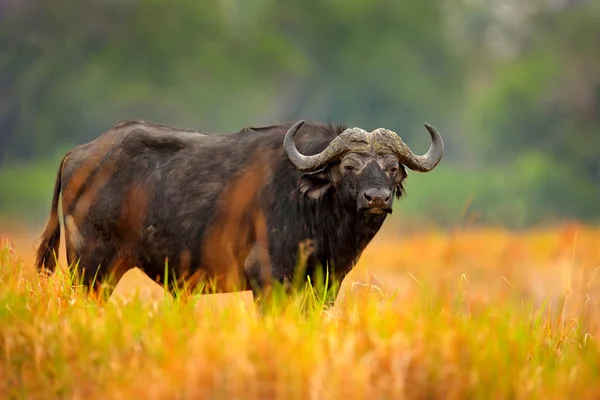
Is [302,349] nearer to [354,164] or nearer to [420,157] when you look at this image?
[354,164]

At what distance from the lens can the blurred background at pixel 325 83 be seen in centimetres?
3497

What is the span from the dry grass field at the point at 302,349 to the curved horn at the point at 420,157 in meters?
1.19

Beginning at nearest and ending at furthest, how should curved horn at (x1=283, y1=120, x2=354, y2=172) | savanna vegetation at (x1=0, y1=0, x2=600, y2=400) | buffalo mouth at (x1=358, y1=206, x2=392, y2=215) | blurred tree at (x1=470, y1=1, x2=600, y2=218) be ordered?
savanna vegetation at (x1=0, y1=0, x2=600, y2=400) < buffalo mouth at (x1=358, y1=206, x2=392, y2=215) < curved horn at (x1=283, y1=120, x2=354, y2=172) < blurred tree at (x1=470, y1=1, x2=600, y2=218)

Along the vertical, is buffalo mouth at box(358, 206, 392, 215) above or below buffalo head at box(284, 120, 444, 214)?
below

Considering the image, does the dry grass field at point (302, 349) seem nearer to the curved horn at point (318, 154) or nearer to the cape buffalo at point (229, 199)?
the cape buffalo at point (229, 199)

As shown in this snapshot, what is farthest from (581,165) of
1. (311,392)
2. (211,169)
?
(311,392)

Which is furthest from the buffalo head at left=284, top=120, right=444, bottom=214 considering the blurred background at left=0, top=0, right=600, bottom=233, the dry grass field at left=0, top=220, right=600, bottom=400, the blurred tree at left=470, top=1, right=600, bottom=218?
the blurred tree at left=470, top=1, right=600, bottom=218

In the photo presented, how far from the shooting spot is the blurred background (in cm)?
3497

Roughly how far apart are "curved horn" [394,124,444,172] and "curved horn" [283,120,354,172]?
0.35 m

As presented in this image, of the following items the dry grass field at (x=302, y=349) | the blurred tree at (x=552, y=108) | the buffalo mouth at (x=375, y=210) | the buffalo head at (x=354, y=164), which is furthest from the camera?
the blurred tree at (x=552, y=108)

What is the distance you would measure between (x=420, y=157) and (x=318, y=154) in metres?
0.72

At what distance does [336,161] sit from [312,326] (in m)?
1.90

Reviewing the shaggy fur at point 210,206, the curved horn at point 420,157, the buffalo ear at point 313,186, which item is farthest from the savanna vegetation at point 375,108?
the curved horn at point 420,157

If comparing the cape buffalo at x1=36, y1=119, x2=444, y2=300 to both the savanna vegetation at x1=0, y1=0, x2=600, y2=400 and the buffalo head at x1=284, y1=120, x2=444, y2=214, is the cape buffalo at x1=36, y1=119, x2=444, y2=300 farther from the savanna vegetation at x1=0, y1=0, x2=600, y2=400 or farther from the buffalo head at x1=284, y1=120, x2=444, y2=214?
the savanna vegetation at x1=0, y1=0, x2=600, y2=400
